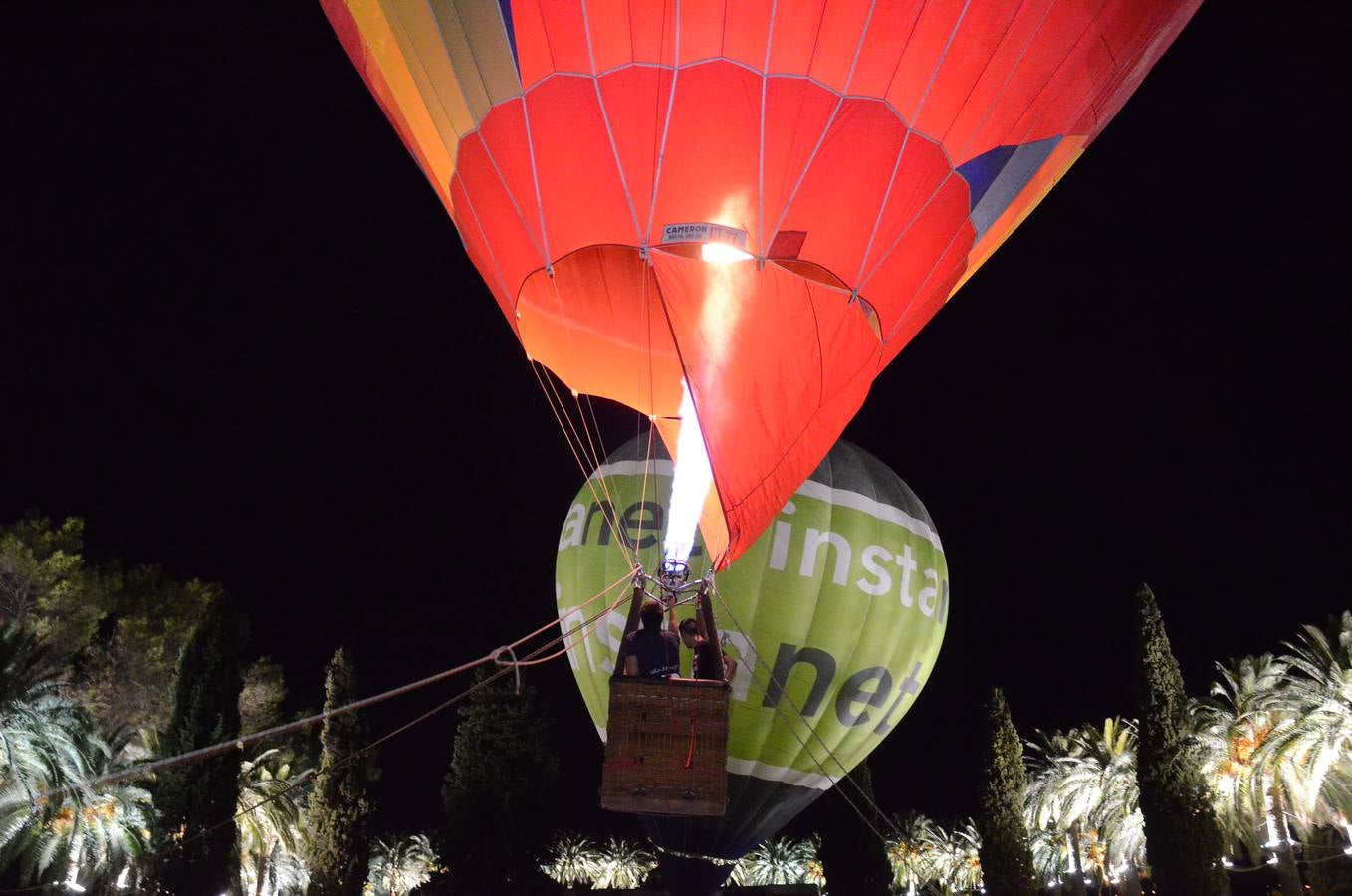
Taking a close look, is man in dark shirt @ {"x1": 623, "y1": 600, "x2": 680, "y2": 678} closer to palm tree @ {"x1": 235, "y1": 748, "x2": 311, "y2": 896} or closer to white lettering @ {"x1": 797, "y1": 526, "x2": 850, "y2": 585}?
white lettering @ {"x1": 797, "y1": 526, "x2": 850, "y2": 585}

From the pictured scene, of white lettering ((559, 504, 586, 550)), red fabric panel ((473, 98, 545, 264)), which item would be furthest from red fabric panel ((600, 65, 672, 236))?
white lettering ((559, 504, 586, 550))

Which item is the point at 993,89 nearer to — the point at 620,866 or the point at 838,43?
the point at 838,43


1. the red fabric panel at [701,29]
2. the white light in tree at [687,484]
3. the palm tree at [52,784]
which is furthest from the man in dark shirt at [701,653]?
the palm tree at [52,784]

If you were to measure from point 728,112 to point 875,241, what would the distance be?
4.65ft

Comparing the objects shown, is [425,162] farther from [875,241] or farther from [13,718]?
[13,718]

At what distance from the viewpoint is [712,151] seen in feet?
23.8

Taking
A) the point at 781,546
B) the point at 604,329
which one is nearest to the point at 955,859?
the point at 781,546

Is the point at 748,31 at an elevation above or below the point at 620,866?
above

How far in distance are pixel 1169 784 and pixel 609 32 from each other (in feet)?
79.5

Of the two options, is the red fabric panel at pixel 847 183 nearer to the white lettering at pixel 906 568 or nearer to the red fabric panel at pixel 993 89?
the red fabric panel at pixel 993 89

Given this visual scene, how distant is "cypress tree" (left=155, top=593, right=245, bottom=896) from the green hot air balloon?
495 inches

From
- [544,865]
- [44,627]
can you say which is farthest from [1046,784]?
[44,627]

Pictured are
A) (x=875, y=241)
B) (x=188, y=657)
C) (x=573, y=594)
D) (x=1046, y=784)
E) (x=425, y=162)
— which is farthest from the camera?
(x=1046, y=784)

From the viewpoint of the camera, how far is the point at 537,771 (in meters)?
32.9
